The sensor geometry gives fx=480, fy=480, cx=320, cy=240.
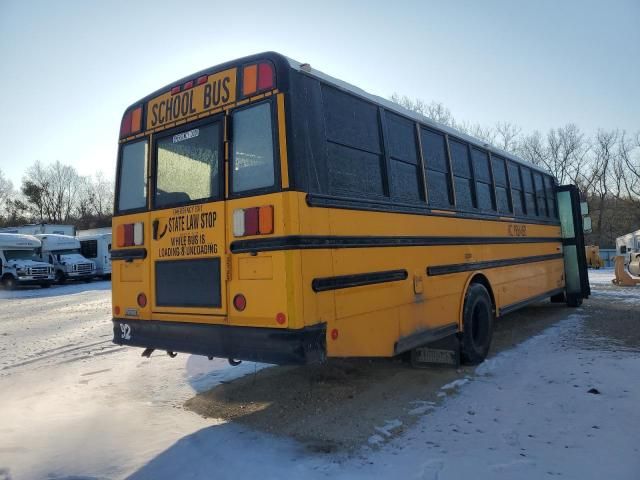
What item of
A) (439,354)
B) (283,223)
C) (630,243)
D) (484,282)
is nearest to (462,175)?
(484,282)

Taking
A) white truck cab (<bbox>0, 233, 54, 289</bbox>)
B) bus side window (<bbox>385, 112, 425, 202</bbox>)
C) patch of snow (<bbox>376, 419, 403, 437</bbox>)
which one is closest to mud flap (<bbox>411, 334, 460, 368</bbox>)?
patch of snow (<bbox>376, 419, 403, 437</bbox>)

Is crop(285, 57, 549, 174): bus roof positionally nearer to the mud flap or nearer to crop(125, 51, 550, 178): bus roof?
crop(125, 51, 550, 178): bus roof

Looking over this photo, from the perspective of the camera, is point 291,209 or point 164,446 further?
point 164,446

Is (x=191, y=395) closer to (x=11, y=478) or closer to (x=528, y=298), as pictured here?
(x=11, y=478)

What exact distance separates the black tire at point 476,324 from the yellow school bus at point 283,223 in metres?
0.04

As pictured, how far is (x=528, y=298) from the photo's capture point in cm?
734

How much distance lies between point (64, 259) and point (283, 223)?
25.0 m

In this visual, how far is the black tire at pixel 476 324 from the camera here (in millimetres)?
5305

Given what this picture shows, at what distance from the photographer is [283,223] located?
3.27 m

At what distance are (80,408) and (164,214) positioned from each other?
2.01 metres

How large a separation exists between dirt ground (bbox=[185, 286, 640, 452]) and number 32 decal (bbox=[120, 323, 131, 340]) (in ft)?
2.79

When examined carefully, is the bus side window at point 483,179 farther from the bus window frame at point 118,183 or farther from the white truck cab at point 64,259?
the white truck cab at point 64,259

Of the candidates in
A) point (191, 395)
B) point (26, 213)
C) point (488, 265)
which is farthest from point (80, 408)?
point (26, 213)

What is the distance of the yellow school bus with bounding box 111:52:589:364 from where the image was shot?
3363mm
